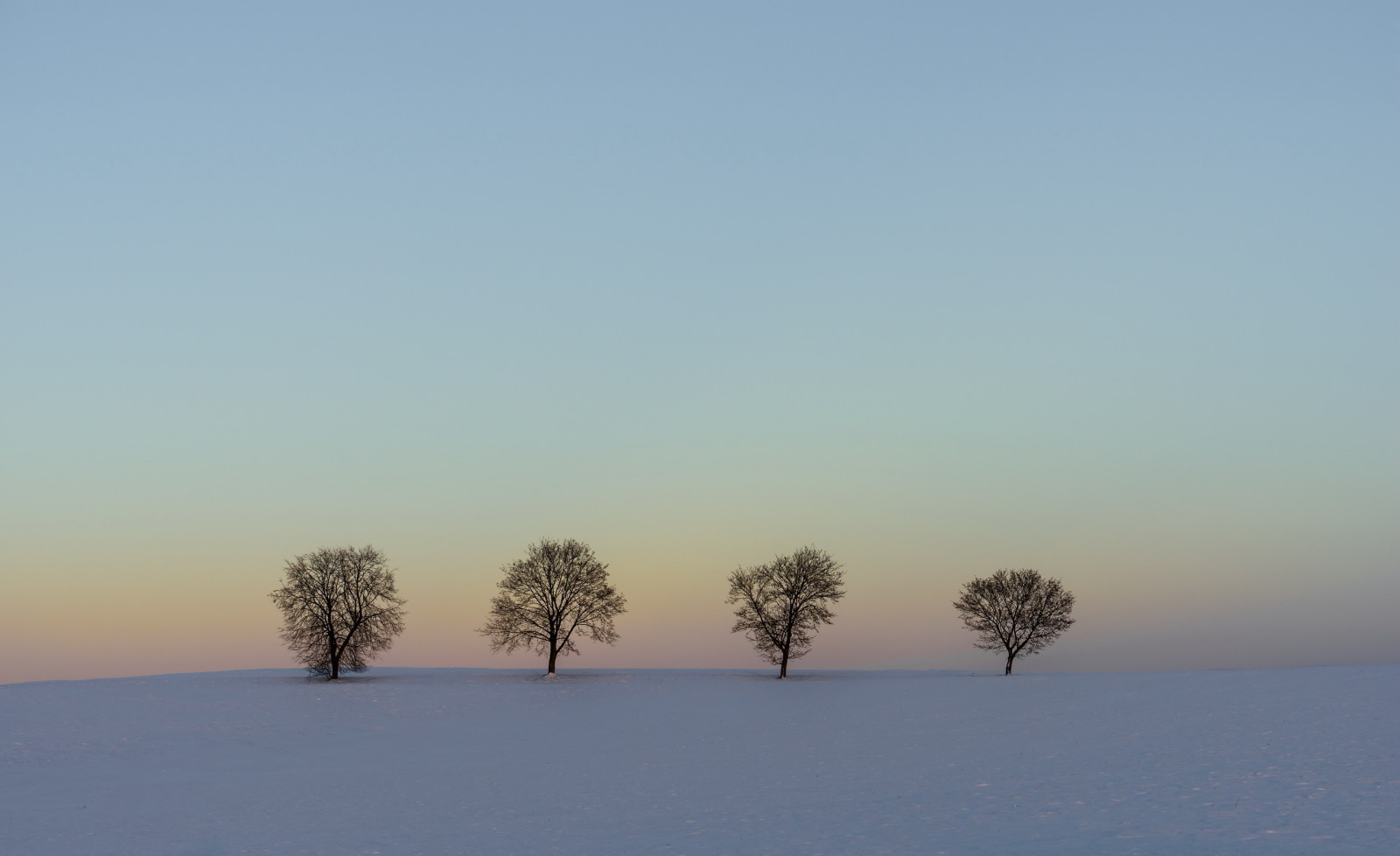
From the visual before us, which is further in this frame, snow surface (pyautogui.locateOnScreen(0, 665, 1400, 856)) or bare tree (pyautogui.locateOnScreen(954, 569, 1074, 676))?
bare tree (pyautogui.locateOnScreen(954, 569, 1074, 676))

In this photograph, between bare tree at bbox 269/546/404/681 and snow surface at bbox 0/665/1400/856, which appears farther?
bare tree at bbox 269/546/404/681

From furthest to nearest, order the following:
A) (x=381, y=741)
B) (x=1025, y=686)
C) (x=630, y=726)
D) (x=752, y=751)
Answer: (x=1025, y=686) → (x=630, y=726) → (x=381, y=741) → (x=752, y=751)

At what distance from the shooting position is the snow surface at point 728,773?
22.7m

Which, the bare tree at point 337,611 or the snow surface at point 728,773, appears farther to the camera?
the bare tree at point 337,611

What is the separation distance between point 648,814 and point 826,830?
5573mm

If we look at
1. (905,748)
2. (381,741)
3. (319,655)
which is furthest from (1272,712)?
(319,655)

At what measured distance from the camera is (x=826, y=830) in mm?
23234

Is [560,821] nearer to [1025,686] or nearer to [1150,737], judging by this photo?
[1150,737]

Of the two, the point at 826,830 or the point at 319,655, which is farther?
the point at 319,655

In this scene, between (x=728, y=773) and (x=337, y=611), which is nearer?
(x=728, y=773)

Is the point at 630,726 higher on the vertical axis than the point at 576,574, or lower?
lower

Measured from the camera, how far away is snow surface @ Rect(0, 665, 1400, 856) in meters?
22.7

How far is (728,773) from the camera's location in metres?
33.0

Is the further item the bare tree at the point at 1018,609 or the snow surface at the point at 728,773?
the bare tree at the point at 1018,609
